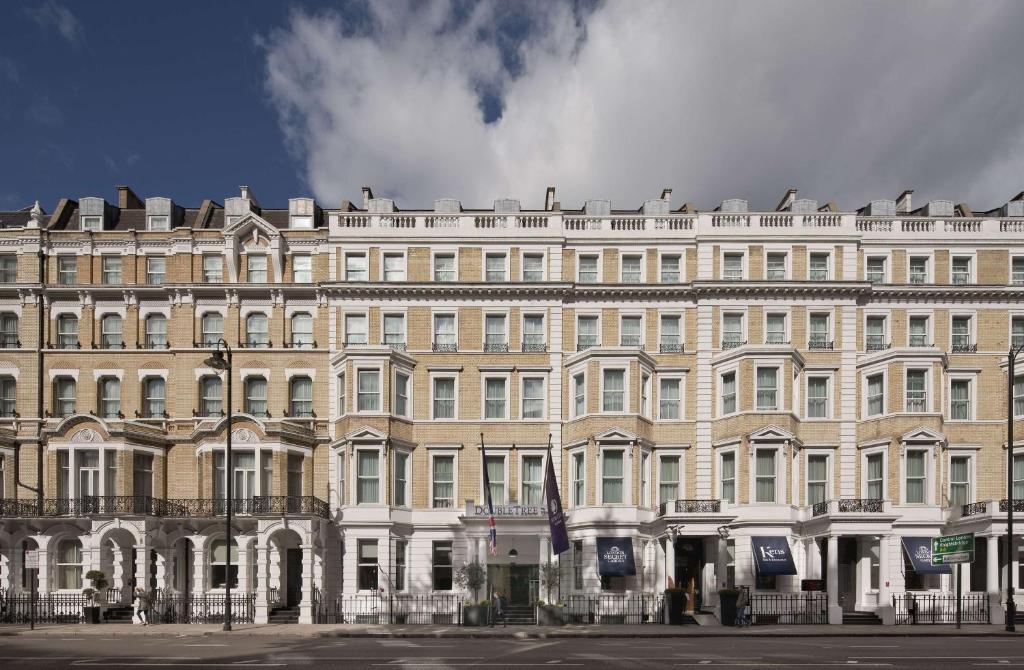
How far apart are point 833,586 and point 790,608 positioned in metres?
1.97

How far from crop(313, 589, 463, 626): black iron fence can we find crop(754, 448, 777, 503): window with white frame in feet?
44.9

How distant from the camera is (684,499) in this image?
40.5 metres

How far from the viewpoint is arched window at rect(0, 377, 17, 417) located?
43156mm

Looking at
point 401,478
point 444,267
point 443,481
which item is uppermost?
point 444,267

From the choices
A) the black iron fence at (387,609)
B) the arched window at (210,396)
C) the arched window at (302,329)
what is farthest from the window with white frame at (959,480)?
the arched window at (210,396)

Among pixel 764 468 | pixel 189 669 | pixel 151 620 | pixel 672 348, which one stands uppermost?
pixel 672 348

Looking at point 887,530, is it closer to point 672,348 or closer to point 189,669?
point 672,348

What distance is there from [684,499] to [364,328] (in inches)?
652

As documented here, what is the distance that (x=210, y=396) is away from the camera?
1689 inches

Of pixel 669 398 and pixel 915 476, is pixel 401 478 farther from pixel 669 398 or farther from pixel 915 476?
pixel 915 476

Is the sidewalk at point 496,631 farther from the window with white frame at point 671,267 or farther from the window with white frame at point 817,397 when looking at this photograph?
the window with white frame at point 671,267

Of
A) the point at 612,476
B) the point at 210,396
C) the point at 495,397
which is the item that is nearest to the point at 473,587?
the point at 612,476

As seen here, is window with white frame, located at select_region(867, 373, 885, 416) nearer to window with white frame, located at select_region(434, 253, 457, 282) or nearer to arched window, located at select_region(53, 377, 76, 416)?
window with white frame, located at select_region(434, 253, 457, 282)

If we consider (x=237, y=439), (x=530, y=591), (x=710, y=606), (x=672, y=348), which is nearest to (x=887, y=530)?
(x=710, y=606)
